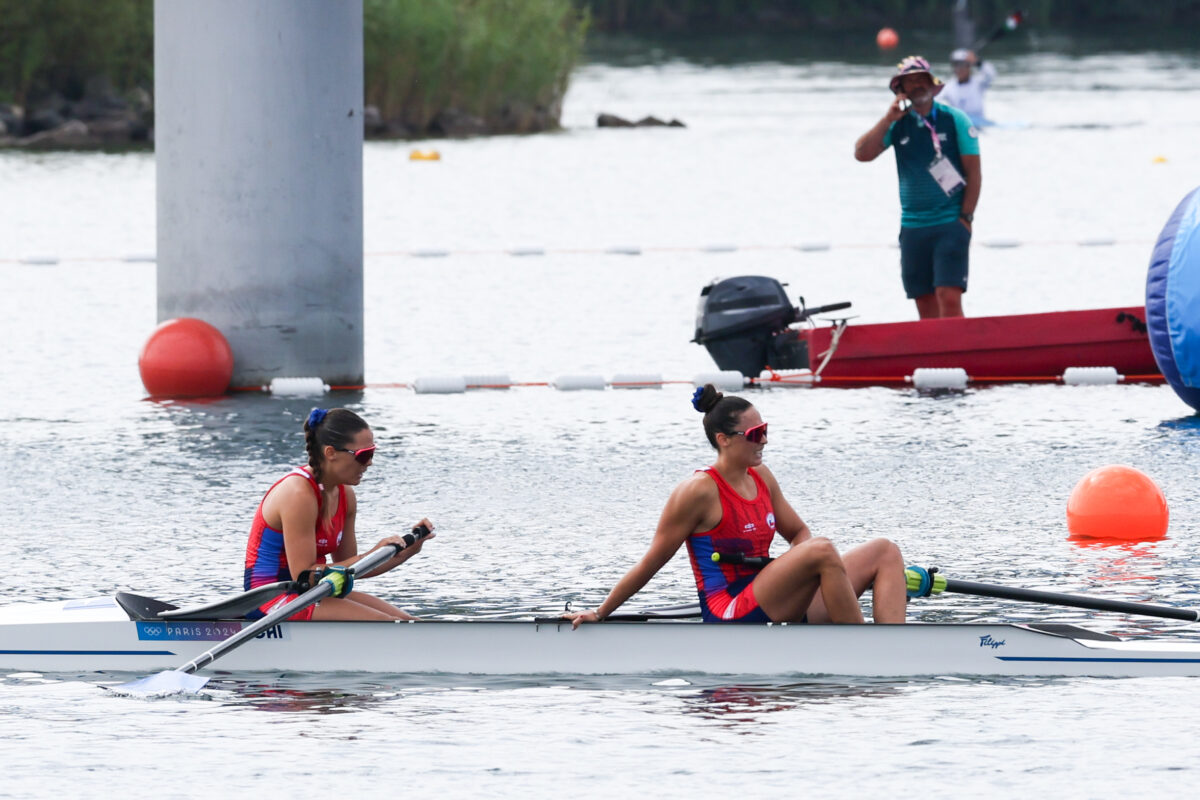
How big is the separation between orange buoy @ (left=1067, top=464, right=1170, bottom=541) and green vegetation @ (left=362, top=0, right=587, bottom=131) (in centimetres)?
3221

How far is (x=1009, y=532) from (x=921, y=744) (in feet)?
11.4

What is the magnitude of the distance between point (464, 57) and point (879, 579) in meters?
36.0

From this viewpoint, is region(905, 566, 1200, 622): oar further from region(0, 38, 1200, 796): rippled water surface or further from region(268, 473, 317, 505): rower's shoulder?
region(268, 473, 317, 505): rower's shoulder

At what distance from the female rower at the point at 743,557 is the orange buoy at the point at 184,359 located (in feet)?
22.8

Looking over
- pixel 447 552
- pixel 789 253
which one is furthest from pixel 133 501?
pixel 789 253

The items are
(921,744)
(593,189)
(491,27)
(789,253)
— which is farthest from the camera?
(491,27)

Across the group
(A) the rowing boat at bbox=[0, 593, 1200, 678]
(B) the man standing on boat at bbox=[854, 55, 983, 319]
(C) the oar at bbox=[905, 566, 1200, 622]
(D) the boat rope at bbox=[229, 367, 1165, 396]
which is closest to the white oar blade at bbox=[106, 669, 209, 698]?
(A) the rowing boat at bbox=[0, 593, 1200, 678]

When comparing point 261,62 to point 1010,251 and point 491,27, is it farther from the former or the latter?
point 491,27

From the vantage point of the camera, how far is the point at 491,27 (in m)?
43.0

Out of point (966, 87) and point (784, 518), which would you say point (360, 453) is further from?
point (966, 87)

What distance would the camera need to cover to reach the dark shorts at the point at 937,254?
14406mm

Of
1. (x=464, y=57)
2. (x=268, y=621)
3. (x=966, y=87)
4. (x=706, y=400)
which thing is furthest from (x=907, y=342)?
(x=464, y=57)

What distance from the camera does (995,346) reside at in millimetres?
14578

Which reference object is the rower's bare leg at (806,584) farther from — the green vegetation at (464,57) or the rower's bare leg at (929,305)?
the green vegetation at (464,57)
